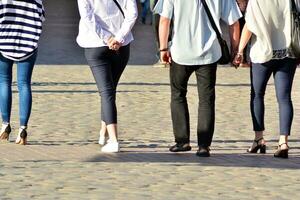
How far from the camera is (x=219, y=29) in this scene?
9.79 metres

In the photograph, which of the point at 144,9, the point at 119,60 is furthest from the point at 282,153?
the point at 144,9

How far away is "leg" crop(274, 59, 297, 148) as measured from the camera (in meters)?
10.0

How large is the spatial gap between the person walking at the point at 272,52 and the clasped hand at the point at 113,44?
108 cm

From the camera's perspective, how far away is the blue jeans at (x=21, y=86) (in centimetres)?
1052

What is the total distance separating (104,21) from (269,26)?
150 centimetres

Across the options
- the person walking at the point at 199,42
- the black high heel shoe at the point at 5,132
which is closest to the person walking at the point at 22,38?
the black high heel shoe at the point at 5,132

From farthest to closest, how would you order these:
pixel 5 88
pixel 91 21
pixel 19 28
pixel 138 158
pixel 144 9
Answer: pixel 144 9 → pixel 5 88 → pixel 19 28 → pixel 91 21 → pixel 138 158

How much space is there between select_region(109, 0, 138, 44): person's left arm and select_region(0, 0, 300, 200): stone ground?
1.04m

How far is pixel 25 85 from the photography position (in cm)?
1060

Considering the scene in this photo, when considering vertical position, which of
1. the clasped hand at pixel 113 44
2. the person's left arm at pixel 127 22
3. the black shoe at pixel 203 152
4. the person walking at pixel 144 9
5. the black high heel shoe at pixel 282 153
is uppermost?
the person's left arm at pixel 127 22

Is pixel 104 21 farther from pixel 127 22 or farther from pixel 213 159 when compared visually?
pixel 213 159

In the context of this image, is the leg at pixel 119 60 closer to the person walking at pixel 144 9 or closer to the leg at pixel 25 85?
the leg at pixel 25 85

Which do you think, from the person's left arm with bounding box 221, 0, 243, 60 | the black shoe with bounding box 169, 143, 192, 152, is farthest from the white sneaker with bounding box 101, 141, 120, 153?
the person's left arm with bounding box 221, 0, 243, 60

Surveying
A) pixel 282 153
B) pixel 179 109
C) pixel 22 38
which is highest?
pixel 22 38
